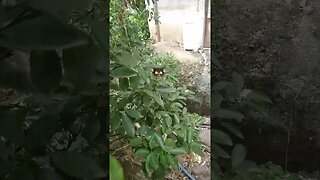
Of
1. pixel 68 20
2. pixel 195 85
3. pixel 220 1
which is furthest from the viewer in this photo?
pixel 195 85

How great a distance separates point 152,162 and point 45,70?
1.18 feet

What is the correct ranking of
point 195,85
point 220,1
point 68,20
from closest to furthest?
point 68,20
point 220,1
point 195,85

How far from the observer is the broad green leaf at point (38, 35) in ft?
1.63

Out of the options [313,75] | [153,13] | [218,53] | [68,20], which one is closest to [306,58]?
[313,75]

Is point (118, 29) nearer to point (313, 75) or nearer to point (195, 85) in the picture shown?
point (195, 85)

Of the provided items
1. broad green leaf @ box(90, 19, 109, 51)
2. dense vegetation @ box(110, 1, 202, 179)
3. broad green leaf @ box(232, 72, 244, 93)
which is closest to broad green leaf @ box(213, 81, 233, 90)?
broad green leaf @ box(232, 72, 244, 93)

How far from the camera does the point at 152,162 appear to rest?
2.65 feet

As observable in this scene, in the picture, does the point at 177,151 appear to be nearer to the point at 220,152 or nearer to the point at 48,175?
the point at 220,152

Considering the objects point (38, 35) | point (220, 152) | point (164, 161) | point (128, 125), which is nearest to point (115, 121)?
point (128, 125)

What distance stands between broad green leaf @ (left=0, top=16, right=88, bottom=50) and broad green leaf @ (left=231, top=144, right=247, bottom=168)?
34 centimetres

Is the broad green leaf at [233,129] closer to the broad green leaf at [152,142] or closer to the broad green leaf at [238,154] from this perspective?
the broad green leaf at [238,154]

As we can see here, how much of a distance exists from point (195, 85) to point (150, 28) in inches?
6.0

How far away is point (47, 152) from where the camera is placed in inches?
22.3

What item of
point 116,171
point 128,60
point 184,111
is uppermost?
point 128,60
